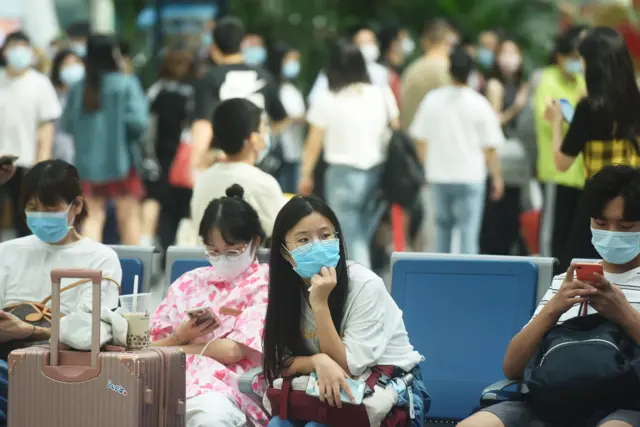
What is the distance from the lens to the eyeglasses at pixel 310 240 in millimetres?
5203

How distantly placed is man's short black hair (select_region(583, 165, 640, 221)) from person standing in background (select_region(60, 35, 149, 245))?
6187 millimetres

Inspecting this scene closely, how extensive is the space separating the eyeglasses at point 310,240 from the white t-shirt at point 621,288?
80 centimetres

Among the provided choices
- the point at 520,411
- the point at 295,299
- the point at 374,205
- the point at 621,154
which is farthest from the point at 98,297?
the point at 374,205

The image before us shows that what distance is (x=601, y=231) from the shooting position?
5.19 meters

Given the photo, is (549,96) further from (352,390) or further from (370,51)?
(352,390)

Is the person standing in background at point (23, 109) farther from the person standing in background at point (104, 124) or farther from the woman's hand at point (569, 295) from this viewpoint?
the woman's hand at point (569, 295)

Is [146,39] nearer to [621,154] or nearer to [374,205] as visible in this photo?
[374,205]

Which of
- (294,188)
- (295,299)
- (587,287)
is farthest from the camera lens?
(294,188)

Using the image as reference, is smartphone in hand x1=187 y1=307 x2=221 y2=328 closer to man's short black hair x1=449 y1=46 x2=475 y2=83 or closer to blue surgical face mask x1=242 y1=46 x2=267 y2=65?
man's short black hair x1=449 y1=46 x2=475 y2=83

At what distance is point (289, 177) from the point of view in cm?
1254

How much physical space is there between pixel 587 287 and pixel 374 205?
5253 millimetres

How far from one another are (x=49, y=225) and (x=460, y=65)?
4860mm

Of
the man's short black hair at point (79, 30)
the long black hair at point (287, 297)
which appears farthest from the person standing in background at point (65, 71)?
the long black hair at point (287, 297)

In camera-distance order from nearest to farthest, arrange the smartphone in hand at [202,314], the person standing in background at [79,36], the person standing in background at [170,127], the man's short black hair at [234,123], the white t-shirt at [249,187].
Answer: the smartphone in hand at [202,314], the white t-shirt at [249,187], the man's short black hair at [234,123], the person standing in background at [170,127], the person standing in background at [79,36]
